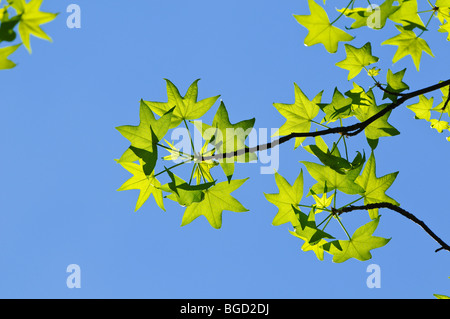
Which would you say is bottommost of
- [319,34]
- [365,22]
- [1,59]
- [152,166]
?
[152,166]

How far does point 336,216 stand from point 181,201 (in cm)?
67

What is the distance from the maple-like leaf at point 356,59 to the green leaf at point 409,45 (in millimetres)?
105

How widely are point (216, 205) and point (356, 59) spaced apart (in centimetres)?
103

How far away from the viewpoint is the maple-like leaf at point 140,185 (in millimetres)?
1718

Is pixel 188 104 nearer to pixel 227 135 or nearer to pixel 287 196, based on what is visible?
pixel 227 135

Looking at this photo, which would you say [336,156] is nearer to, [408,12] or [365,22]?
[365,22]

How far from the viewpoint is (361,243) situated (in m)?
1.67

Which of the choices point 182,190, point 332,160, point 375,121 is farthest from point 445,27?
point 182,190

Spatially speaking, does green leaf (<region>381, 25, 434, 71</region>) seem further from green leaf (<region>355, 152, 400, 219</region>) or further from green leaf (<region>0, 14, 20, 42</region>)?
green leaf (<region>0, 14, 20, 42</region>)

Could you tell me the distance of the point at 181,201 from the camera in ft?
4.89

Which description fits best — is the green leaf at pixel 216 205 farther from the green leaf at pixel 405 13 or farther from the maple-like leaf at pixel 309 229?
the green leaf at pixel 405 13

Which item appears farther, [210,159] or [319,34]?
[319,34]

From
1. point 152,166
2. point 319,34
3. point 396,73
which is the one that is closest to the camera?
point 152,166
